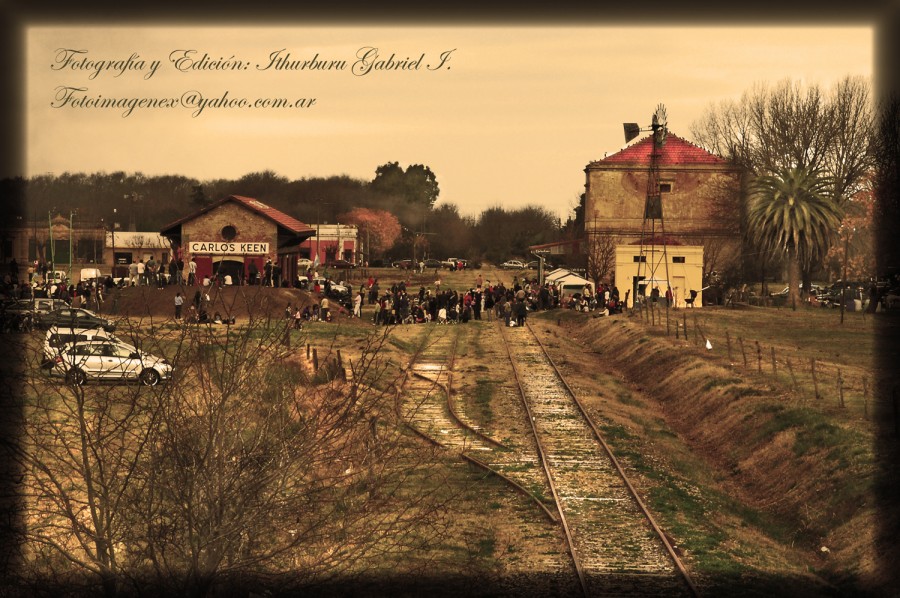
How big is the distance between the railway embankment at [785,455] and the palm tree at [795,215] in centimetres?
2989

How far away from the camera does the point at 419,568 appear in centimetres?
1402

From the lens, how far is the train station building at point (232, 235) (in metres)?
51.6

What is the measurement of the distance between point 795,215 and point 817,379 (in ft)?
113

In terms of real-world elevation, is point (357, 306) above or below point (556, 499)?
above

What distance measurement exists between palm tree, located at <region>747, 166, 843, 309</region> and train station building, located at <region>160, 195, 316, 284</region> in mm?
26808

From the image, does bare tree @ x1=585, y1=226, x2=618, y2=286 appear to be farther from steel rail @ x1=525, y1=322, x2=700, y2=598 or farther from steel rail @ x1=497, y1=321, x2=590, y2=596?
steel rail @ x1=525, y1=322, x2=700, y2=598

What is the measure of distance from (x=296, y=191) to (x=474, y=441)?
60.3 metres

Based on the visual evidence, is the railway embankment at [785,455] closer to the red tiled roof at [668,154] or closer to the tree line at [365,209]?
the tree line at [365,209]

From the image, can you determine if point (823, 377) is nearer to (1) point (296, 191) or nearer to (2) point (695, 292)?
(2) point (695, 292)

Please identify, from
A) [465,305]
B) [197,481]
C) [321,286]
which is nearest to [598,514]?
[197,481]

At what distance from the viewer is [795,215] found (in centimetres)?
6103

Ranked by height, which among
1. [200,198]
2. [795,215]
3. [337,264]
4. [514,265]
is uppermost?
[200,198]

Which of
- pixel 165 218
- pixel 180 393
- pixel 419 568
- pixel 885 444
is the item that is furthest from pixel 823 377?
pixel 165 218

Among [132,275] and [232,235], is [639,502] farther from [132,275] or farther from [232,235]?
[132,275]
